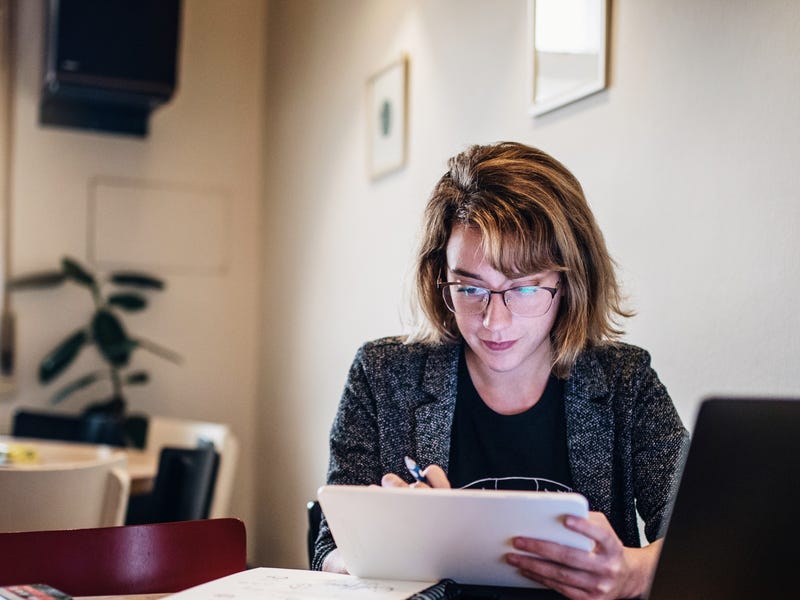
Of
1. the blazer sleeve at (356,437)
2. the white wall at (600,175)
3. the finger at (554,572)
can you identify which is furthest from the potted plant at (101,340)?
the finger at (554,572)

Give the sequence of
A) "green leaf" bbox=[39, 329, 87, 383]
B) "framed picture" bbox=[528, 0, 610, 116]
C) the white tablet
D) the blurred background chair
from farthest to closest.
Result: "green leaf" bbox=[39, 329, 87, 383] → "framed picture" bbox=[528, 0, 610, 116] → the blurred background chair → the white tablet

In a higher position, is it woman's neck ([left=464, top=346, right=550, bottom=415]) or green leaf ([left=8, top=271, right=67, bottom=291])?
green leaf ([left=8, top=271, right=67, bottom=291])

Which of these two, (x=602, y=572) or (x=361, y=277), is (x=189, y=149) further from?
(x=602, y=572)

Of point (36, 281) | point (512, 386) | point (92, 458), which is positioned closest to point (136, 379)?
point (36, 281)

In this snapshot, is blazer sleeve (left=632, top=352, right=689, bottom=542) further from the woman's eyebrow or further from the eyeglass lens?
the woman's eyebrow

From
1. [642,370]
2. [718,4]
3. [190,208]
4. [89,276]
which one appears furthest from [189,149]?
[642,370]

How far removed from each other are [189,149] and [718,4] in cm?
363

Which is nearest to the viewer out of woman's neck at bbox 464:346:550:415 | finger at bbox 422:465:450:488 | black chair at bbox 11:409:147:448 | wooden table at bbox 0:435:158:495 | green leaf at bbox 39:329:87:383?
finger at bbox 422:465:450:488

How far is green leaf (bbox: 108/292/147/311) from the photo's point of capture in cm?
472

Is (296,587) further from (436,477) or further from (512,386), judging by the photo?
(512,386)

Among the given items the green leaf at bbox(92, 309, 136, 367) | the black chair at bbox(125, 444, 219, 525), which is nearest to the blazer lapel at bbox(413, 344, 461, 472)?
the black chair at bbox(125, 444, 219, 525)

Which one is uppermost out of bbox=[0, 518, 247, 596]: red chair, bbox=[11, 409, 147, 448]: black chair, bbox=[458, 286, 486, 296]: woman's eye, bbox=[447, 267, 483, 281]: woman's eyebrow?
bbox=[447, 267, 483, 281]: woman's eyebrow

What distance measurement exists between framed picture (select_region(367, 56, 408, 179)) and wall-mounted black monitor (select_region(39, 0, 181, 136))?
3.70 feet

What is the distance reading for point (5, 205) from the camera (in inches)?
185
